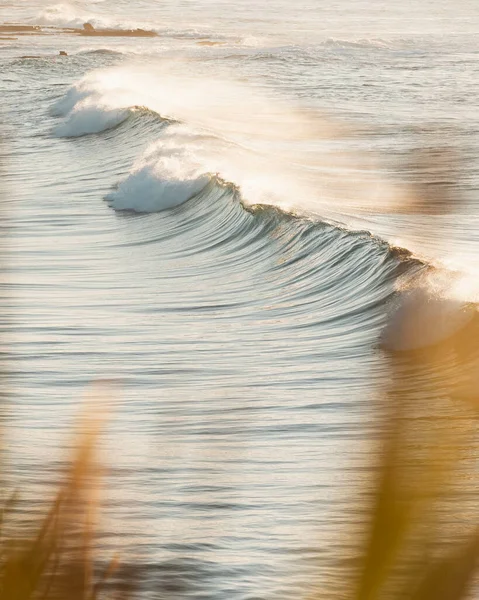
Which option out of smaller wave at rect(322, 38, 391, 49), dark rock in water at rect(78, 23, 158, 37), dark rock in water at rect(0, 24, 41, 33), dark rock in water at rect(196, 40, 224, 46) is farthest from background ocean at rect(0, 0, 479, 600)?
dark rock in water at rect(0, 24, 41, 33)

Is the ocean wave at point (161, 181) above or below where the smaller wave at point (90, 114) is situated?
above

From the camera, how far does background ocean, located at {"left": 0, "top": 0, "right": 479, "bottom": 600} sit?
4.39 metres

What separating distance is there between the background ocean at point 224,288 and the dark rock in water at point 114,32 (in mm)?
30856

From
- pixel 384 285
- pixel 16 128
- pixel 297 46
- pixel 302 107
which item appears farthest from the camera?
pixel 297 46

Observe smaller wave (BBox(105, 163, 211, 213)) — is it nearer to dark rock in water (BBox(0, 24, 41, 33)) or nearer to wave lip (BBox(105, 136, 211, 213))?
wave lip (BBox(105, 136, 211, 213))

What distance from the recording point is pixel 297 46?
5344cm

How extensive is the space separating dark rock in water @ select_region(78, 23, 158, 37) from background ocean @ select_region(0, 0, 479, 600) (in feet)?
101

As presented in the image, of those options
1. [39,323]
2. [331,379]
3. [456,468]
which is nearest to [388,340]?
[331,379]

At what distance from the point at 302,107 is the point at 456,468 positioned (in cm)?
2926

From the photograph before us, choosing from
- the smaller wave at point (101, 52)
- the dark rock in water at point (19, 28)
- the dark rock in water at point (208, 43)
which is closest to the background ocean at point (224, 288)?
the smaller wave at point (101, 52)

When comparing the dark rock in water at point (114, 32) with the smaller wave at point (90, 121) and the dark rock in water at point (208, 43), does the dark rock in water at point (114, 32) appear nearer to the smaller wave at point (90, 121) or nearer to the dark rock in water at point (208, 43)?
the dark rock in water at point (208, 43)

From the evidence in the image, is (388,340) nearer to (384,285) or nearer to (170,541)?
(384,285)

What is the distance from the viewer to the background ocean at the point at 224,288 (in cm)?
439

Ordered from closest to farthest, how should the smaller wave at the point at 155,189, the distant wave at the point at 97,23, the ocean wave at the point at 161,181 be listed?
1. the smaller wave at the point at 155,189
2. the ocean wave at the point at 161,181
3. the distant wave at the point at 97,23
